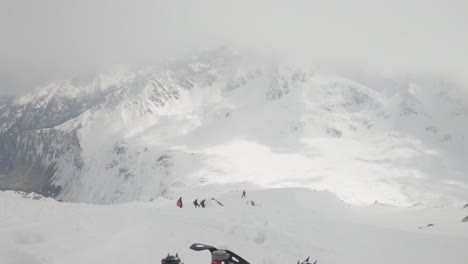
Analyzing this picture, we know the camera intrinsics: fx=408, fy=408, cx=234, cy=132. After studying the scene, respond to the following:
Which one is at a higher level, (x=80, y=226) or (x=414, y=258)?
(x=80, y=226)

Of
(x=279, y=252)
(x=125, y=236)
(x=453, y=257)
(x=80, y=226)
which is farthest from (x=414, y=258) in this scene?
(x=80, y=226)

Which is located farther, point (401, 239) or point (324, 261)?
point (401, 239)

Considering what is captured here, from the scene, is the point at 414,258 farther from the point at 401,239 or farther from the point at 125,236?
the point at 125,236

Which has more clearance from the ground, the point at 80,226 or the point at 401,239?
the point at 80,226

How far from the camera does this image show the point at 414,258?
14883 millimetres

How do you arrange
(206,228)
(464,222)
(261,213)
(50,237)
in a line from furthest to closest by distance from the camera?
(464,222)
(261,213)
(206,228)
(50,237)

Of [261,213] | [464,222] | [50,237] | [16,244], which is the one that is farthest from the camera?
[464,222]

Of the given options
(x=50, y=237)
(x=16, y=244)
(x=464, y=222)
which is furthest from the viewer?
(x=464, y=222)

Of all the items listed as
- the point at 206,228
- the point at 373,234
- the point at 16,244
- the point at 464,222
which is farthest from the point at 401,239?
the point at 16,244

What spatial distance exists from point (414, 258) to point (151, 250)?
9.47 m

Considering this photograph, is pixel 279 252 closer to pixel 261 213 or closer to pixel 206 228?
pixel 206 228

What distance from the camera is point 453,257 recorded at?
15047 mm

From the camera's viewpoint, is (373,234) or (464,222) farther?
(464,222)

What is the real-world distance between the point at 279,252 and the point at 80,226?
7.18 m
